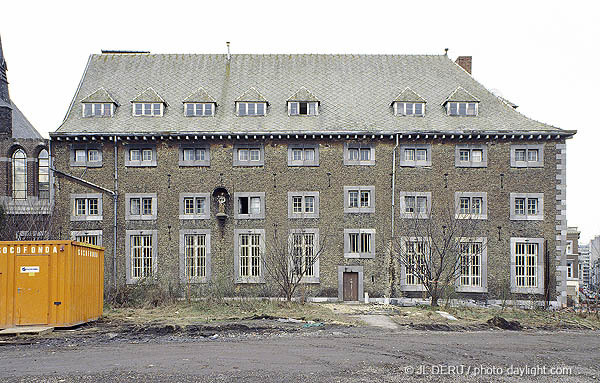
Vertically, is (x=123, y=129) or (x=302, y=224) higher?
(x=123, y=129)

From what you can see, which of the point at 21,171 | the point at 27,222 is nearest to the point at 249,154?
the point at 27,222

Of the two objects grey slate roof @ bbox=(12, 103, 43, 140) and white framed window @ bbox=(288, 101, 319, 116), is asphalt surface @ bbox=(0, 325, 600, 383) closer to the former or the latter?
white framed window @ bbox=(288, 101, 319, 116)

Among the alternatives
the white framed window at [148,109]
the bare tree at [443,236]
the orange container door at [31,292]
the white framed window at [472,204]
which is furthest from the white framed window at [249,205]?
the orange container door at [31,292]

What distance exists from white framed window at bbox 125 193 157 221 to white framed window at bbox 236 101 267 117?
658 centimetres

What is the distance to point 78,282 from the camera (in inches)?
760

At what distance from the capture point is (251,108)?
105ft

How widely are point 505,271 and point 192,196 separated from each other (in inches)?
664

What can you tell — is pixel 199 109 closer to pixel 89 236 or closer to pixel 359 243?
pixel 89 236

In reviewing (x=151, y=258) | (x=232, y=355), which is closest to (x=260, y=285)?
(x=151, y=258)

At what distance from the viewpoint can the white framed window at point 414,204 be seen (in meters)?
30.3

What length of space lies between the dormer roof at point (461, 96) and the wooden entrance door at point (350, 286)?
11.0 meters

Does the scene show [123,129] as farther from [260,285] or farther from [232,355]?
[232,355]

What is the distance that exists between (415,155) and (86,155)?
17630 millimetres

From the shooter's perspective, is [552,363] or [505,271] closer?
[552,363]
